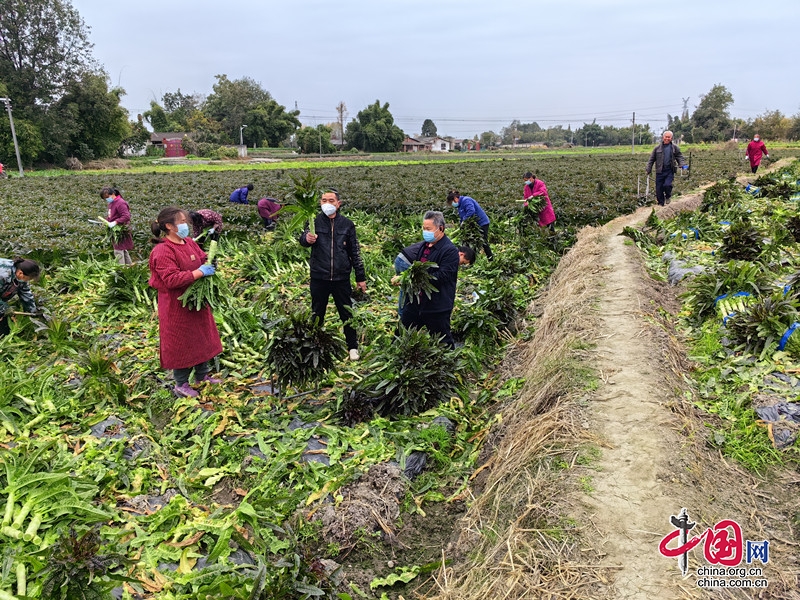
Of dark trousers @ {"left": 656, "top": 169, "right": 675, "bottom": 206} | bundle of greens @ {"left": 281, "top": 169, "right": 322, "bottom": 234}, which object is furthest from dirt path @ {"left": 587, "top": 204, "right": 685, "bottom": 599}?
dark trousers @ {"left": 656, "top": 169, "right": 675, "bottom": 206}

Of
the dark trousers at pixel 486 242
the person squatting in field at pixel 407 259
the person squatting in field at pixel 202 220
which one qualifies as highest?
the person squatting in field at pixel 202 220

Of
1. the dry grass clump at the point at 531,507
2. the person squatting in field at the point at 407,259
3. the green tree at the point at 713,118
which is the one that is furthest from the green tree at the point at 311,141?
the dry grass clump at the point at 531,507

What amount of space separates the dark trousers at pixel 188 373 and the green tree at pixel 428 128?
120m

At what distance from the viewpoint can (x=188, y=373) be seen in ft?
17.3

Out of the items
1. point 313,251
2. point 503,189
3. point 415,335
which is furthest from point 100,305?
point 503,189

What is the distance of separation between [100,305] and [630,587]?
7.60m

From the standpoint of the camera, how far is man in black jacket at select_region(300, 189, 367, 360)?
562 cm

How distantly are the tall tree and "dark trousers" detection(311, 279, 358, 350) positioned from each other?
60.1 meters

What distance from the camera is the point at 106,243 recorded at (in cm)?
1035

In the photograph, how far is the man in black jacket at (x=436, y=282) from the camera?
512cm

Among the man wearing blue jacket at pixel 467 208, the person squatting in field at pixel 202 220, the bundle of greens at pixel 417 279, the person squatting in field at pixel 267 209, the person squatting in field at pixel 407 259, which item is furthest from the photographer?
the person squatting in field at pixel 267 209

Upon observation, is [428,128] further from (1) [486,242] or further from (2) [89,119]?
(1) [486,242]

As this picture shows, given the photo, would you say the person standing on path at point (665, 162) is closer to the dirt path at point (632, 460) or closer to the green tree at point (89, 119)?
the dirt path at point (632, 460)

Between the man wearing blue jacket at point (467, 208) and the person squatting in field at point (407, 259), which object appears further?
the man wearing blue jacket at point (467, 208)
